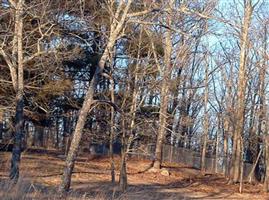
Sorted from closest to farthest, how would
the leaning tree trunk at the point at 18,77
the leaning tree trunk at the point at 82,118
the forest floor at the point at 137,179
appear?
the leaning tree trunk at the point at 82,118, the leaning tree trunk at the point at 18,77, the forest floor at the point at 137,179

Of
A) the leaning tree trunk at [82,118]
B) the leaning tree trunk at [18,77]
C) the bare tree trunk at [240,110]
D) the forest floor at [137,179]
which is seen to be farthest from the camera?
the bare tree trunk at [240,110]

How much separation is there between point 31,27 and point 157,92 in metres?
8.82

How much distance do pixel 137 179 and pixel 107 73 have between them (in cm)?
1461

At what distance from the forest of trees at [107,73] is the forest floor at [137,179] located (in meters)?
1.21

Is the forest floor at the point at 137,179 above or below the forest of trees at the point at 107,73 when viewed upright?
below

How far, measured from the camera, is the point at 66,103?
3494 centimetres

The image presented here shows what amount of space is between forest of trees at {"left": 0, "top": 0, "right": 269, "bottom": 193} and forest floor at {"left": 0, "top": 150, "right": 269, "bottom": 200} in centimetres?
121

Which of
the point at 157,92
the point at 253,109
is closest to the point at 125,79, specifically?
the point at 157,92

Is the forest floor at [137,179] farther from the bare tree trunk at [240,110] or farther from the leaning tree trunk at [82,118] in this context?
the leaning tree trunk at [82,118]

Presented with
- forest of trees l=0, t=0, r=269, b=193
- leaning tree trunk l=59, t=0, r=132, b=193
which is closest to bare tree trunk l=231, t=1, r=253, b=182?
forest of trees l=0, t=0, r=269, b=193

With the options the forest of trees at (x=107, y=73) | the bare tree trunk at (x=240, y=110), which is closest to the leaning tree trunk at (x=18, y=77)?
the forest of trees at (x=107, y=73)

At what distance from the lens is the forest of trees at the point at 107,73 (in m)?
14.9

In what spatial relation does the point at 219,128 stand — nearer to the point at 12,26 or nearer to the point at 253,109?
the point at 253,109

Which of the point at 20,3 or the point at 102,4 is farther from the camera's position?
the point at 102,4
